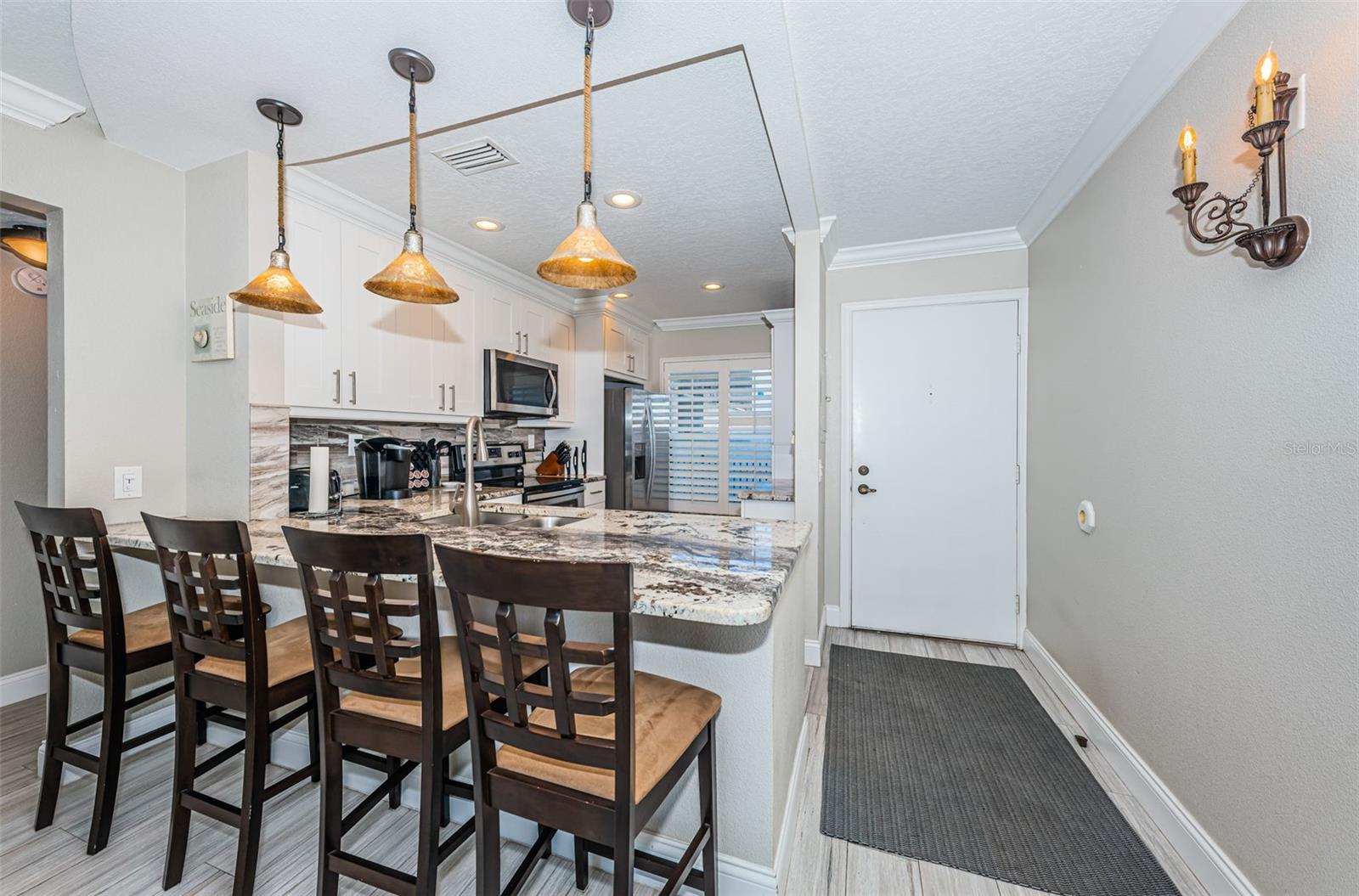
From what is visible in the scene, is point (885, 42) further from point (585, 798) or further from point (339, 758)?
point (339, 758)

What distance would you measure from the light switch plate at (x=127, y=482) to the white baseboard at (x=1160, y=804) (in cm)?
387

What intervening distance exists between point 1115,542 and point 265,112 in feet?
11.6

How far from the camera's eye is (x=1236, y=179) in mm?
1417

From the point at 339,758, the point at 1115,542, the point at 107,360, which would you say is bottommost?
the point at 339,758

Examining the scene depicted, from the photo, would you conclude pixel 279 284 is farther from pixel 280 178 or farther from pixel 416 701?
pixel 416 701

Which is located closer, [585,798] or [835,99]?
[585,798]

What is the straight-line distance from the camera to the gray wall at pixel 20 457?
8.11ft

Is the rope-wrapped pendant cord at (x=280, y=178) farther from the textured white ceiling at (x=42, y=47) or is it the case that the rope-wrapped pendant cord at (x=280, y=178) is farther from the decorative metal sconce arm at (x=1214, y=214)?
the decorative metal sconce arm at (x=1214, y=214)

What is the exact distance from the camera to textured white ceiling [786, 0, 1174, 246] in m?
1.52

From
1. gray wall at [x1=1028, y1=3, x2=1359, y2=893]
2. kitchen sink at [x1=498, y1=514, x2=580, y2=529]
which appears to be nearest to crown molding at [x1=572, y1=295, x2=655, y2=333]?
kitchen sink at [x1=498, y1=514, x2=580, y2=529]

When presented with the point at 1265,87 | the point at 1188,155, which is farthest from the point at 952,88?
the point at 1265,87

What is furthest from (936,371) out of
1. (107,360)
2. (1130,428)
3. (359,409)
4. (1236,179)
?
(107,360)

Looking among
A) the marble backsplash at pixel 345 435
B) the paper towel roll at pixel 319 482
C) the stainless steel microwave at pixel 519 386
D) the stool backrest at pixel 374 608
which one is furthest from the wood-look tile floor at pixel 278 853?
the stainless steel microwave at pixel 519 386

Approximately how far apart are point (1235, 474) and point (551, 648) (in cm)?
178
